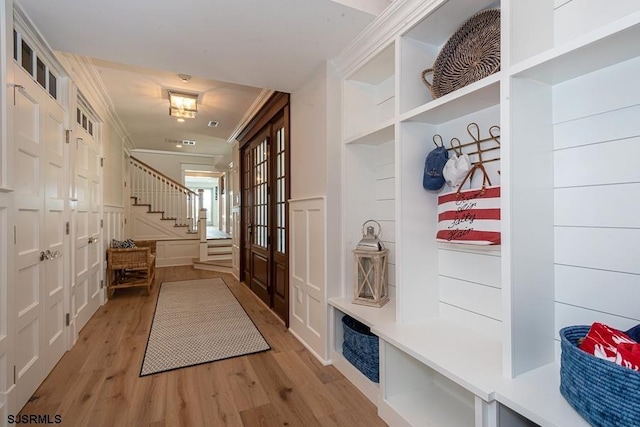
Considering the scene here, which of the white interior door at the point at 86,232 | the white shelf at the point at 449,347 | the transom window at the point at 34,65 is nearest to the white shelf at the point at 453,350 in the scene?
the white shelf at the point at 449,347

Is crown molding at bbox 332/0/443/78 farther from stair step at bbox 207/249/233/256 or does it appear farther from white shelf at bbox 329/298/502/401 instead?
stair step at bbox 207/249/233/256

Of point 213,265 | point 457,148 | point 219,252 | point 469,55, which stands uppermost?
point 469,55

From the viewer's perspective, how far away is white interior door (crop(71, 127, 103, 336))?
284 cm

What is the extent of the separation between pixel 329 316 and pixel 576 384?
158cm

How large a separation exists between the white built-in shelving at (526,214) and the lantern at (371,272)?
1.02ft

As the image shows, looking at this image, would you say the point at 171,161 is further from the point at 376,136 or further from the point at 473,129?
the point at 473,129

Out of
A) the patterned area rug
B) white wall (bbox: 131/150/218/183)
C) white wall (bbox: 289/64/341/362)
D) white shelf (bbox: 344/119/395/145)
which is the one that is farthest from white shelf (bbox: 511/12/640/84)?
white wall (bbox: 131/150/218/183)

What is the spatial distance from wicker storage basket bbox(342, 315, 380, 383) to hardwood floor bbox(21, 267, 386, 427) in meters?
0.16

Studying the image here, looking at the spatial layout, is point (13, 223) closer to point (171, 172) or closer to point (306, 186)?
point (306, 186)

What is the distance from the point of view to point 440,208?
5.62 feet

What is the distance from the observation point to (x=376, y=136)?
2.13 meters

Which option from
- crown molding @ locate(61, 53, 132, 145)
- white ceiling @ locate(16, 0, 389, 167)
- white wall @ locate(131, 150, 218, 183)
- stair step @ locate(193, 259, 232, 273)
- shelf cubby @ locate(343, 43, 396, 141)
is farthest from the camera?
white wall @ locate(131, 150, 218, 183)

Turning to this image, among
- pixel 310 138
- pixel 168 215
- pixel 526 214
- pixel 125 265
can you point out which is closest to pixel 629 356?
pixel 526 214

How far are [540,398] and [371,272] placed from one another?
1.18m
